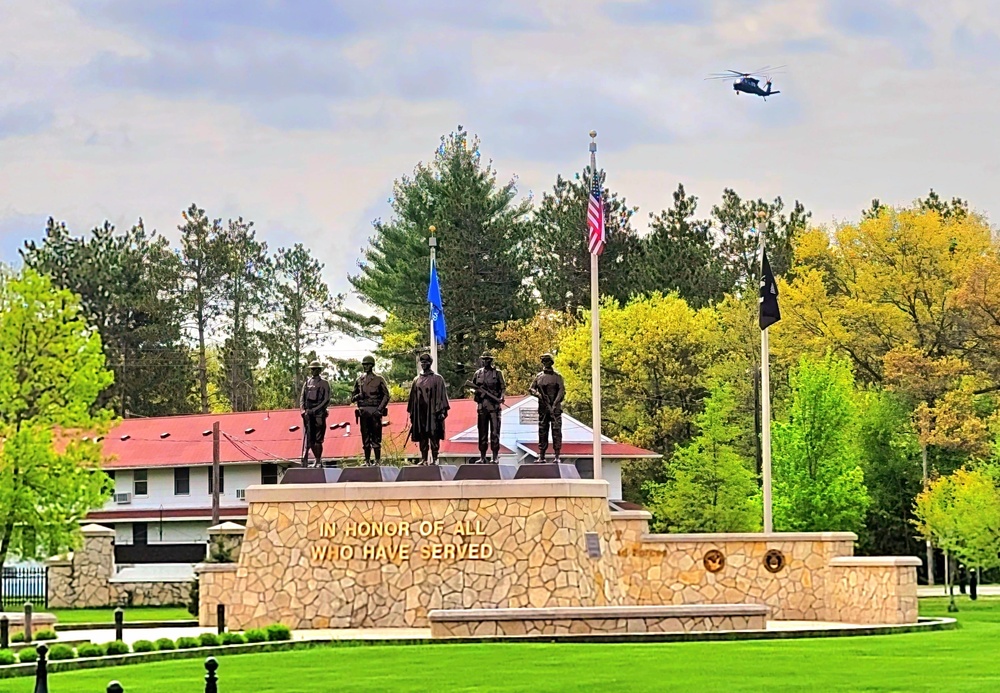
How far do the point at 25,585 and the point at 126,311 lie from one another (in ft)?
103

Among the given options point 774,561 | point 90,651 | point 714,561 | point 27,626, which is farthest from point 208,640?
point 774,561

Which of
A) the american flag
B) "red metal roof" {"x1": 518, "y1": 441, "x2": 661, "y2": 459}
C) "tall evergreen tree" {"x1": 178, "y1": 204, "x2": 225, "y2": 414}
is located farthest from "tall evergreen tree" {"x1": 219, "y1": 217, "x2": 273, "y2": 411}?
the american flag

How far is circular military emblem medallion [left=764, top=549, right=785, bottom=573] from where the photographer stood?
34500 mm

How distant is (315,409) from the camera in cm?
3206

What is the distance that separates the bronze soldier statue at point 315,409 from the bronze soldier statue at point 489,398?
9.00 ft

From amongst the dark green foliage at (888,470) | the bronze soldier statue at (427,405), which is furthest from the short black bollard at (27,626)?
the dark green foliage at (888,470)

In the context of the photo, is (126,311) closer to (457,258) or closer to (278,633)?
(457,258)

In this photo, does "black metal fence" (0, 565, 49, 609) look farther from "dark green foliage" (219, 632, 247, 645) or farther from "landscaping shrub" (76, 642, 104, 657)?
"landscaping shrub" (76, 642, 104, 657)

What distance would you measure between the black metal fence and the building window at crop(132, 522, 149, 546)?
12333 millimetres

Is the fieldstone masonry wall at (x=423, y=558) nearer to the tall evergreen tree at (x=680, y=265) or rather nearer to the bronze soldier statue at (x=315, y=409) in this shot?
the bronze soldier statue at (x=315, y=409)

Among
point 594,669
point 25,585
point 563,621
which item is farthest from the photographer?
point 25,585

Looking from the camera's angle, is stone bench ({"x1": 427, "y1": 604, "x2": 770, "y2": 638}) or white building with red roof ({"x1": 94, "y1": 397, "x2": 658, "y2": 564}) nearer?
stone bench ({"x1": 427, "y1": 604, "x2": 770, "y2": 638})

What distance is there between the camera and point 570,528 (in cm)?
3103

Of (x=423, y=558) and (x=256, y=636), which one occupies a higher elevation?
(x=423, y=558)
